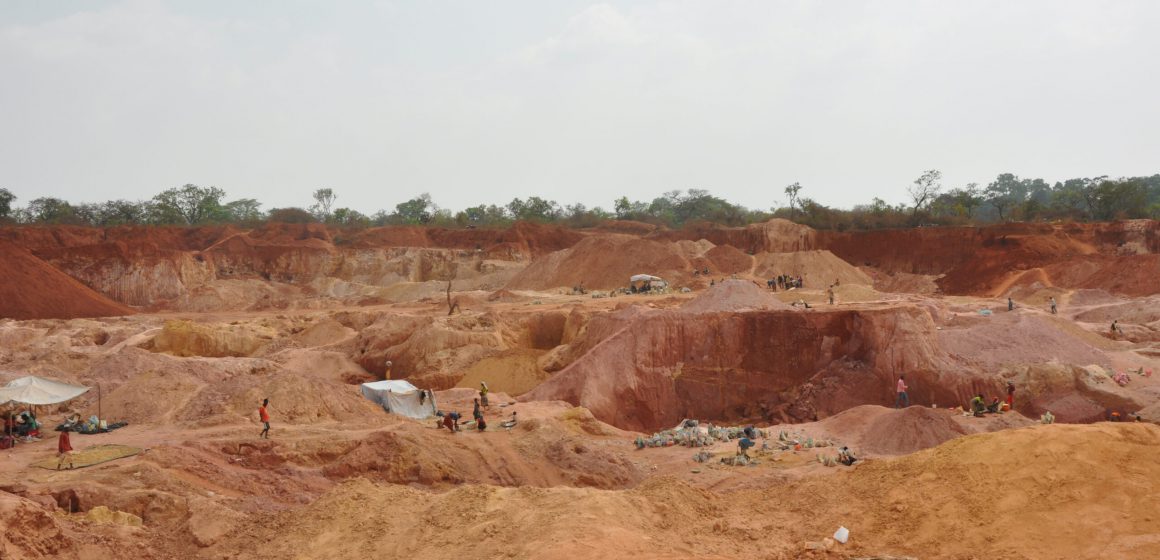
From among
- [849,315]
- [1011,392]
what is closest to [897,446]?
[1011,392]

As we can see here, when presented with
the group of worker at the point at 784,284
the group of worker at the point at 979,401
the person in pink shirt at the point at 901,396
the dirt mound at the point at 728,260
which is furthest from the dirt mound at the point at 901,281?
the person in pink shirt at the point at 901,396

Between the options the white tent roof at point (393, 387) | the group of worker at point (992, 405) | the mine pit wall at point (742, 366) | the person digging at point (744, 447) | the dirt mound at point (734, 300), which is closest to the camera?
the person digging at point (744, 447)

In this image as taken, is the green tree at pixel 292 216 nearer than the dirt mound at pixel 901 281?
No

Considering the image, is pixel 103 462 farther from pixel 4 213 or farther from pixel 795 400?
pixel 4 213

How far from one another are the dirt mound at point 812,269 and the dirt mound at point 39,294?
1549 inches

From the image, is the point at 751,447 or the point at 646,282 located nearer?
the point at 751,447

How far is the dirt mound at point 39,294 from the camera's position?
132 ft

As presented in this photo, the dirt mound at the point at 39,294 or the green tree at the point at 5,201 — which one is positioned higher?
the green tree at the point at 5,201

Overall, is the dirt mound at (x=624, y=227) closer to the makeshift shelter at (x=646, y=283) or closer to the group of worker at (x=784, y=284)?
the makeshift shelter at (x=646, y=283)

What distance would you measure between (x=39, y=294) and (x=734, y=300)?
125ft

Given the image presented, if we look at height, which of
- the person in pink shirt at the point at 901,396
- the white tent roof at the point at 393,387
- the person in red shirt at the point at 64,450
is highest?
the person in red shirt at the point at 64,450

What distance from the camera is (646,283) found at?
43562mm

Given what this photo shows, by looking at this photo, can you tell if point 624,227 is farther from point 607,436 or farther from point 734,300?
point 607,436

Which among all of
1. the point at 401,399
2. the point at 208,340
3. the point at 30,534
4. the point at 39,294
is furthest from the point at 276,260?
the point at 30,534
